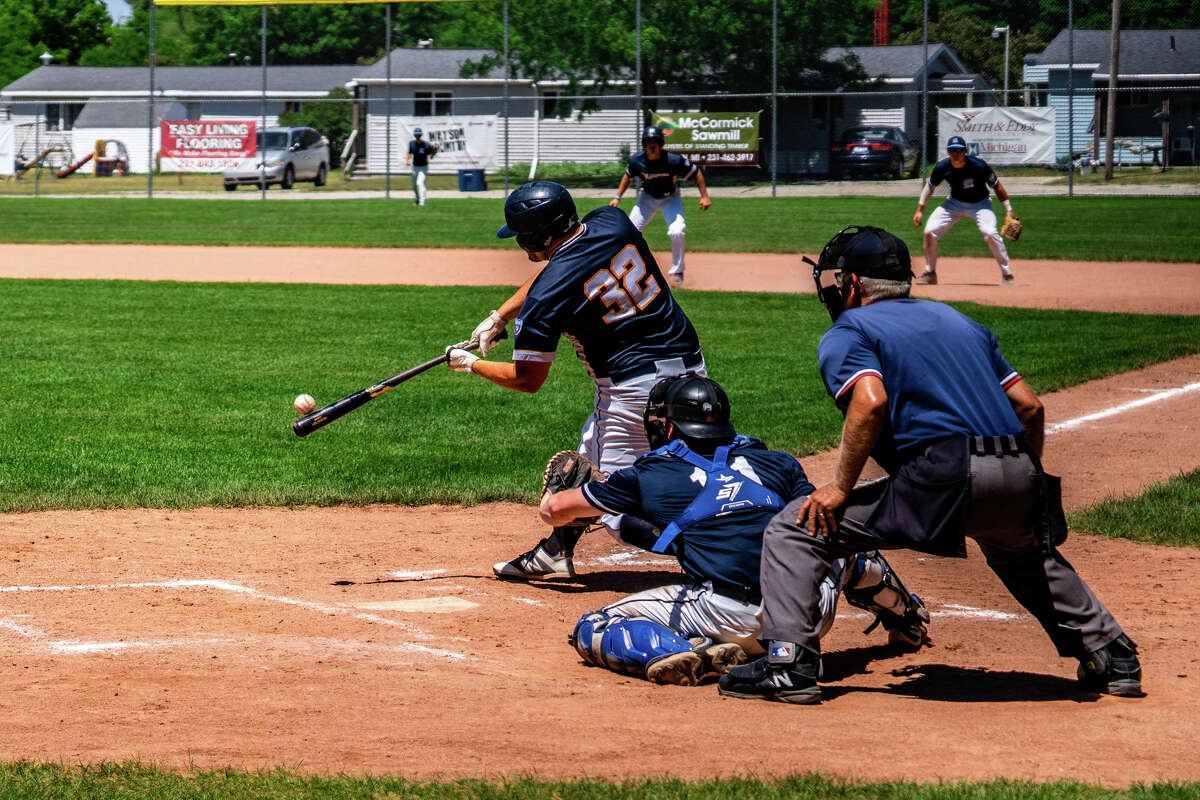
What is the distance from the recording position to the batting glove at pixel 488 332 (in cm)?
673

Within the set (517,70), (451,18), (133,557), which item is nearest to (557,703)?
(133,557)

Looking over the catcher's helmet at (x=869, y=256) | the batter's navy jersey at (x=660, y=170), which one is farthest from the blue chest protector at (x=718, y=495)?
the batter's navy jersey at (x=660, y=170)

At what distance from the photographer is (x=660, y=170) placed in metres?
19.7

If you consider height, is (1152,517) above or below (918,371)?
below

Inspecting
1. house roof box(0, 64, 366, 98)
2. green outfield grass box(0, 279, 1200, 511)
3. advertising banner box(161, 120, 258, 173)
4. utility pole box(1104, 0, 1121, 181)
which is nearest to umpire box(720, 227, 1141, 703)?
green outfield grass box(0, 279, 1200, 511)

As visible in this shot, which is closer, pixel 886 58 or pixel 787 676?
pixel 787 676

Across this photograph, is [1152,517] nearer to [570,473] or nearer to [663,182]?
[570,473]

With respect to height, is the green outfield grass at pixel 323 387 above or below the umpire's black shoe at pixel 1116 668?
above

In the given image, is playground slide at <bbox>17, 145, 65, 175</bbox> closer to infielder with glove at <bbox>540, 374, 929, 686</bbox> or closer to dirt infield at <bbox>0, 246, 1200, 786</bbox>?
dirt infield at <bbox>0, 246, 1200, 786</bbox>

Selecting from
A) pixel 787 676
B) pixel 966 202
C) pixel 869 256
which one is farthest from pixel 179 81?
pixel 787 676

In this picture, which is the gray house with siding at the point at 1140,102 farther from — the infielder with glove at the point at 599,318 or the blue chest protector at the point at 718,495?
the blue chest protector at the point at 718,495

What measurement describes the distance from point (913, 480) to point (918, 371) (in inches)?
15.0

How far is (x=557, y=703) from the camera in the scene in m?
5.00

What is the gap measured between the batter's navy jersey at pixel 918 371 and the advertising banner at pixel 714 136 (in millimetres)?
34198
